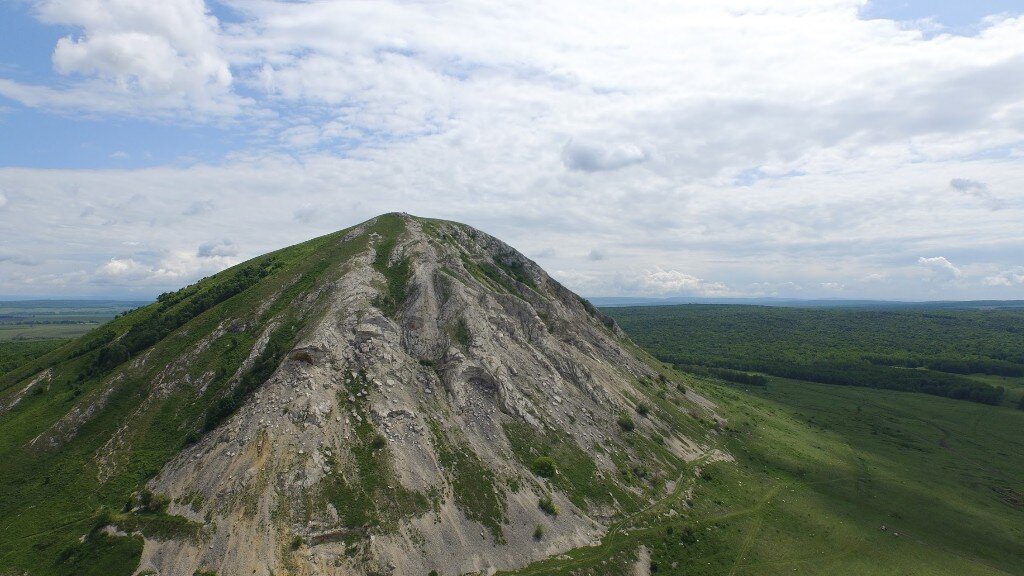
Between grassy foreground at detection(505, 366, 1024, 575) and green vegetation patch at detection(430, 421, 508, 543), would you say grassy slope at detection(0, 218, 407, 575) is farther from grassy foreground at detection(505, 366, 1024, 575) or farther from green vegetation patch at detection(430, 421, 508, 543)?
grassy foreground at detection(505, 366, 1024, 575)

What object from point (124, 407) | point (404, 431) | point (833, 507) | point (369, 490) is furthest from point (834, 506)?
point (124, 407)

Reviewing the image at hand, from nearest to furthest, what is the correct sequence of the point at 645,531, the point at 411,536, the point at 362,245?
the point at 411,536 → the point at 645,531 → the point at 362,245

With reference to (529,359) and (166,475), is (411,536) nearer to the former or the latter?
(166,475)

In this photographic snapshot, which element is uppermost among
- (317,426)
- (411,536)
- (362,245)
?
(362,245)

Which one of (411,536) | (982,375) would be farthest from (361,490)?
(982,375)

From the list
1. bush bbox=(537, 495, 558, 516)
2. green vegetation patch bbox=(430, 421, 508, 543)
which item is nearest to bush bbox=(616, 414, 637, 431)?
bush bbox=(537, 495, 558, 516)

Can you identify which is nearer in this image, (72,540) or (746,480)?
(72,540)

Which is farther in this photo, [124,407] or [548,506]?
[124,407]

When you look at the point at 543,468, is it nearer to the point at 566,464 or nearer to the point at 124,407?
the point at 566,464
